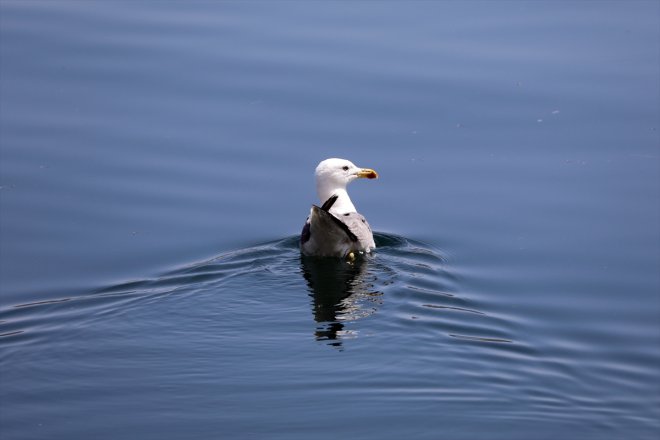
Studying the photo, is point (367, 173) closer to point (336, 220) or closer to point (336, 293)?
point (336, 220)

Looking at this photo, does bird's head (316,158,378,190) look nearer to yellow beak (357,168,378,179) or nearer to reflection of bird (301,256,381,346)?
yellow beak (357,168,378,179)

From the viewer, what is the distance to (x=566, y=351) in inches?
461

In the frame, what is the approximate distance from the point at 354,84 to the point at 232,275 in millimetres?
5906

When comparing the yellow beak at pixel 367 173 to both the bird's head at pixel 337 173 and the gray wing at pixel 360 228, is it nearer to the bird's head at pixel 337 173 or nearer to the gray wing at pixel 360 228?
the bird's head at pixel 337 173

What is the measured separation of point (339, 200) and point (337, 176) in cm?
36

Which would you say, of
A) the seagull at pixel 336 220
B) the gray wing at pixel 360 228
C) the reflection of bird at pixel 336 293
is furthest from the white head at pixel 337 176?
the reflection of bird at pixel 336 293

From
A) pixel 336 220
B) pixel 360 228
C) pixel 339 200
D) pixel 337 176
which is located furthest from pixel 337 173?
pixel 336 220


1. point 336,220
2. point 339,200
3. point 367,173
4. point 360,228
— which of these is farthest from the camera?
point 339,200

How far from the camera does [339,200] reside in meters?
16.0

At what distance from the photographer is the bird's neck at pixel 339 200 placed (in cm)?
1591

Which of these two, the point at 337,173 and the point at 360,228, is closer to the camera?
the point at 360,228

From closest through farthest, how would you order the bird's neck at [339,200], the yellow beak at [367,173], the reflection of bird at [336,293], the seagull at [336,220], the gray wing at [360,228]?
the reflection of bird at [336,293]
the seagull at [336,220]
the gray wing at [360,228]
the yellow beak at [367,173]
the bird's neck at [339,200]

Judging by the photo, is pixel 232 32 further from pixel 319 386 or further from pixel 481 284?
pixel 319 386

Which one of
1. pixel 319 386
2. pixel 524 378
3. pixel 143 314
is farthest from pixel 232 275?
pixel 524 378
